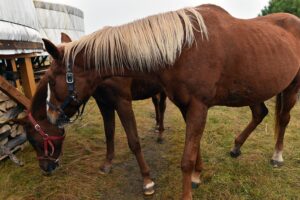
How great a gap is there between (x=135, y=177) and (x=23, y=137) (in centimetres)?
214

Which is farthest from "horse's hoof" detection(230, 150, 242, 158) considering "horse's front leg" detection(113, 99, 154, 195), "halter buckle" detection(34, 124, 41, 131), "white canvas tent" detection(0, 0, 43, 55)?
"white canvas tent" detection(0, 0, 43, 55)

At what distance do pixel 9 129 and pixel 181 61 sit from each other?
3.13m

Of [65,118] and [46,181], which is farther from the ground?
[65,118]

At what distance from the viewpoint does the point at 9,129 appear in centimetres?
427

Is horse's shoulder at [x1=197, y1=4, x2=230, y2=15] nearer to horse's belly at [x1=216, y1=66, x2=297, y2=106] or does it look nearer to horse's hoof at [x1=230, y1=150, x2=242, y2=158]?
horse's belly at [x1=216, y1=66, x2=297, y2=106]

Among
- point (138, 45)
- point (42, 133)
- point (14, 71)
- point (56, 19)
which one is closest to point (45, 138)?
point (42, 133)

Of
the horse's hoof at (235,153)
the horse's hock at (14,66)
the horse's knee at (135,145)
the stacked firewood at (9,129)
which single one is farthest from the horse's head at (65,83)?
the horse's hoof at (235,153)

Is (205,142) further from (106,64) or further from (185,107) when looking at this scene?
(106,64)

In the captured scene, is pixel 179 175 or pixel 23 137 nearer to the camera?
pixel 179 175

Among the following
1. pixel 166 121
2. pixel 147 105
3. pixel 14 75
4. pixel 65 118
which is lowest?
pixel 147 105

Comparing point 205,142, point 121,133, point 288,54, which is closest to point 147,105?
point 121,133

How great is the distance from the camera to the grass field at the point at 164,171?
317cm

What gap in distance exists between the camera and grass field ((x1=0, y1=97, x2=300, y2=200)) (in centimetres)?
317

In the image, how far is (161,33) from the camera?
2381 millimetres
